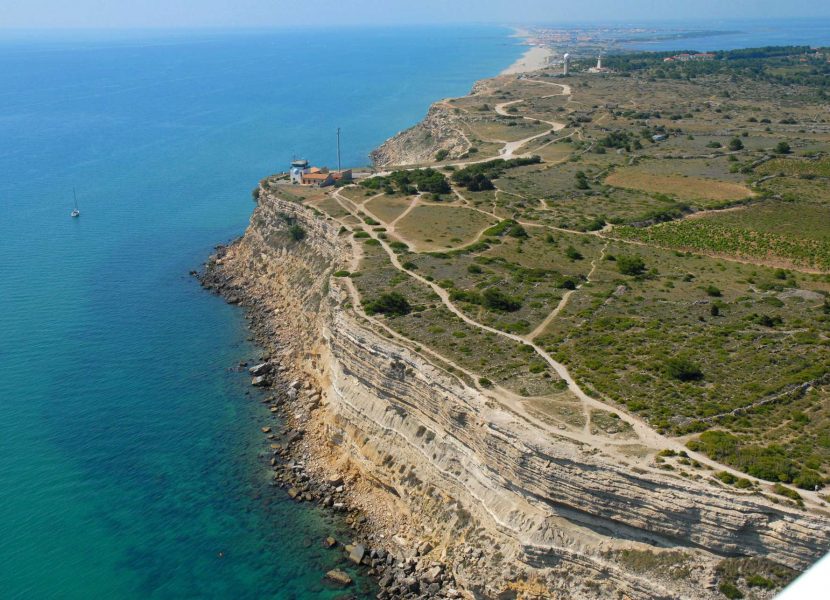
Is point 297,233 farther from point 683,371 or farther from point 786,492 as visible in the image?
point 786,492

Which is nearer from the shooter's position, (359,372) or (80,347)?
(359,372)

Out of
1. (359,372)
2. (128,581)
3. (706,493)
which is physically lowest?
(128,581)

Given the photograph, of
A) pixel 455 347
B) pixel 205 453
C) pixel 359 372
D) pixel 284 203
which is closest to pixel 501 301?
pixel 455 347

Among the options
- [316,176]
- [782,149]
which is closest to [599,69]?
[782,149]

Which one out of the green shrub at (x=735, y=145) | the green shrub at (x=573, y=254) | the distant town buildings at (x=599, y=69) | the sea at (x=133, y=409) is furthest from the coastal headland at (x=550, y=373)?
the distant town buildings at (x=599, y=69)

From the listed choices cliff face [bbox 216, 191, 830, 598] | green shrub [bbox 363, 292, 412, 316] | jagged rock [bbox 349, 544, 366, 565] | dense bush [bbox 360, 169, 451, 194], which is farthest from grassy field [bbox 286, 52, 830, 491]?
jagged rock [bbox 349, 544, 366, 565]

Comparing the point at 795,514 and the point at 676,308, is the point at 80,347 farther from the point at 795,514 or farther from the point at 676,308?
the point at 795,514

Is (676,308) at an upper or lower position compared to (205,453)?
upper

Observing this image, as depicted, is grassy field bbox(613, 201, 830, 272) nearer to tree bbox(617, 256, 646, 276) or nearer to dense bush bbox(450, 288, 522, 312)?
tree bbox(617, 256, 646, 276)
